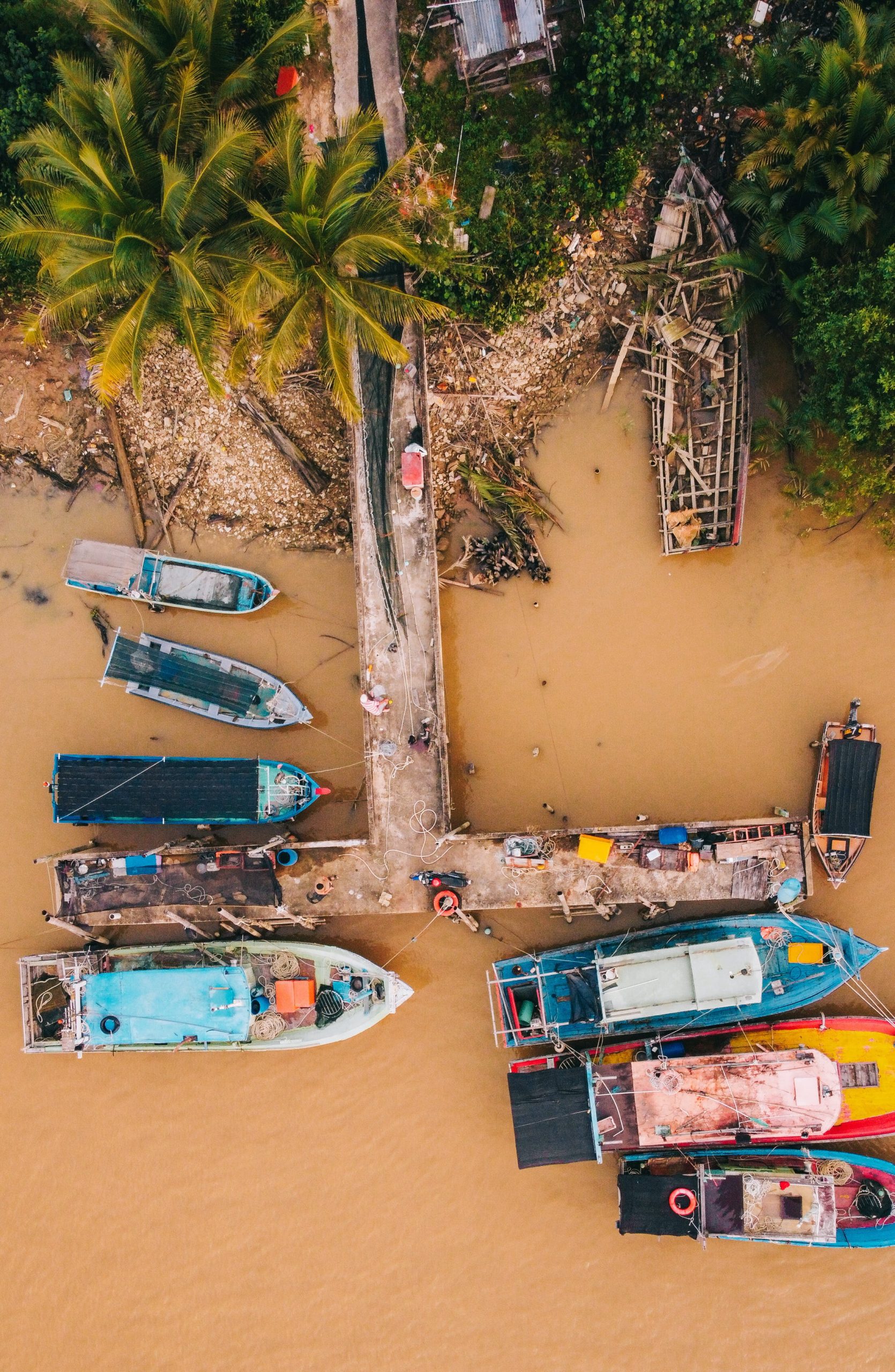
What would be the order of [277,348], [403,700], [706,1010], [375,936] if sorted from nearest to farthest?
[277,348] < [706,1010] < [403,700] < [375,936]

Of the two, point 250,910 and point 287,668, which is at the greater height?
point 287,668

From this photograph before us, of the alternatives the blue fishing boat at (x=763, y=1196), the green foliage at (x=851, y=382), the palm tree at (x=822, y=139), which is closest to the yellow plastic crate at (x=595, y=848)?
the blue fishing boat at (x=763, y=1196)

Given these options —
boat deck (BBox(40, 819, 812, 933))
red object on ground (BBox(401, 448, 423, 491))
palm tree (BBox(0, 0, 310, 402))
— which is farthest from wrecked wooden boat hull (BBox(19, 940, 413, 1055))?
palm tree (BBox(0, 0, 310, 402))

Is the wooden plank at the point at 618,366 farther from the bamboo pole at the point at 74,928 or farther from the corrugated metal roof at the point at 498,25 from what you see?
the bamboo pole at the point at 74,928

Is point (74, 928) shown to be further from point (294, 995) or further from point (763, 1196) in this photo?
point (763, 1196)

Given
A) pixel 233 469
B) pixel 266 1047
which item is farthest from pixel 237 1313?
pixel 233 469

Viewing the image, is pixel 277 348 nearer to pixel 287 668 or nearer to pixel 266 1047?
pixel 287 668

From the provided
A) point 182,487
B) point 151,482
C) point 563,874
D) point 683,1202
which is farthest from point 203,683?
point 683,1202

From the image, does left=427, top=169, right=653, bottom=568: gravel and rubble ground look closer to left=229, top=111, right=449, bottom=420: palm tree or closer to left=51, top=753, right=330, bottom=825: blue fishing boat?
left=229, top=111, right=449, bottom=420: palm tree
